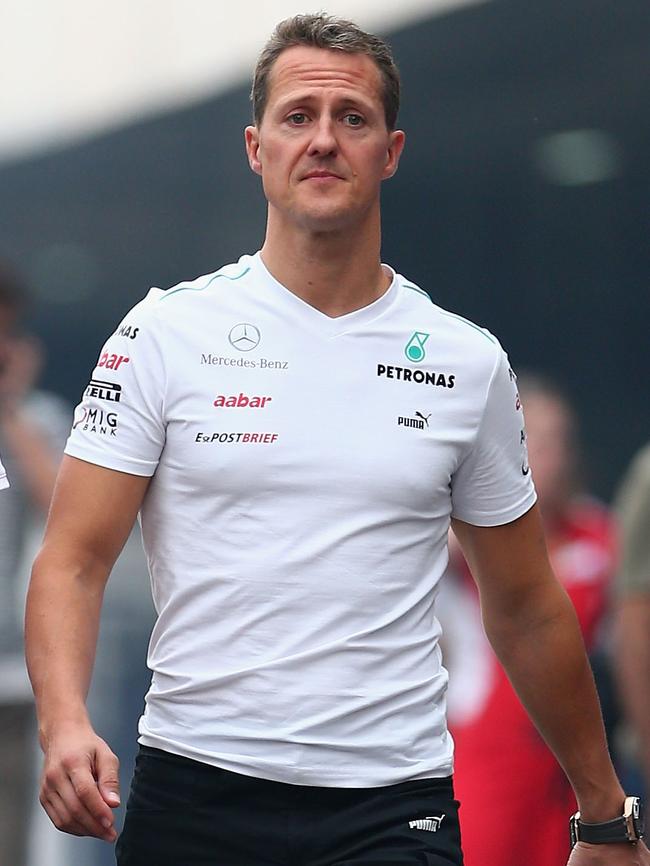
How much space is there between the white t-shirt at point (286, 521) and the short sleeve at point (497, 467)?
43 mm

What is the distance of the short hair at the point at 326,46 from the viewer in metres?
3.43

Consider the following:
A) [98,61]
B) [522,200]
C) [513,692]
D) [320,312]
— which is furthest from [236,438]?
[98,61]

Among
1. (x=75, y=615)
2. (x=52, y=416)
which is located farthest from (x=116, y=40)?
(x=75, y=615)

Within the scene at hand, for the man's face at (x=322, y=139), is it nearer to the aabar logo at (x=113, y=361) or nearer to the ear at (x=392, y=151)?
the ear at (x=392, y=151)

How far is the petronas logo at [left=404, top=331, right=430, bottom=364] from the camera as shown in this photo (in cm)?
339

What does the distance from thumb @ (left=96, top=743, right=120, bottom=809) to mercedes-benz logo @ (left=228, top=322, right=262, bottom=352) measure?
746 millimetres

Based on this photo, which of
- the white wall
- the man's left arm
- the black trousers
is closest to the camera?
the black trousers

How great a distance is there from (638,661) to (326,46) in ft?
7.04

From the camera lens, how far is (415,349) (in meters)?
3.40

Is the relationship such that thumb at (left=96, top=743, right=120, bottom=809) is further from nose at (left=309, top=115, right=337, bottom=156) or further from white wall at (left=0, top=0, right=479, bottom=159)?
white wall at (left=0, top=0, right=479, bottom=159)

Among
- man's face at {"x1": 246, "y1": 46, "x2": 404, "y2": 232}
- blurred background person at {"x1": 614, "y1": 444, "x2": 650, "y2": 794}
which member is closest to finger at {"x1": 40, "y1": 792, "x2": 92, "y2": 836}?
man's face at {"x1": 246, "y1": 46, "x2": 404, "y2": 232}

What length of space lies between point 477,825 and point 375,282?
2.31m

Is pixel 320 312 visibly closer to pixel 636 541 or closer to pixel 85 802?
pixel 85 802

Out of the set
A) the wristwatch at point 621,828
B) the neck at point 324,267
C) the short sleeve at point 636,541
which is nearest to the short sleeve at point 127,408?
the neck at point 324,267
